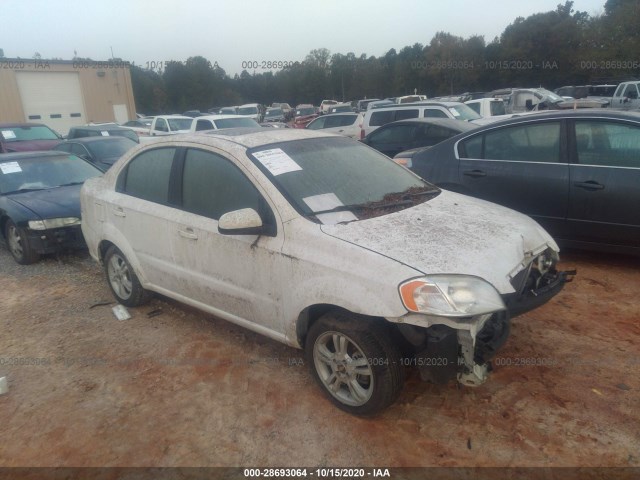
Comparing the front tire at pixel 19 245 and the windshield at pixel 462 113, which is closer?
the front tire at pixel 19 245

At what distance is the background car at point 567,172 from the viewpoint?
4.41 metres

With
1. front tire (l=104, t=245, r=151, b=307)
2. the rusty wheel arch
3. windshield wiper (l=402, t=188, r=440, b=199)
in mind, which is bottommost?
front tire (l=104, t=245, r=151, b=307)

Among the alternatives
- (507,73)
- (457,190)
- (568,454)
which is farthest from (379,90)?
(568,454)

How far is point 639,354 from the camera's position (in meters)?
3.36

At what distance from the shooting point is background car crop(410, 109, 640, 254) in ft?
14.5

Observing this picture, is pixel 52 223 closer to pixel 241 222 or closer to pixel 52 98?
pixel 241 222

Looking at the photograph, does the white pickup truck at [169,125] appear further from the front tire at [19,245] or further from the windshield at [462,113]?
the front tire at [19,245]

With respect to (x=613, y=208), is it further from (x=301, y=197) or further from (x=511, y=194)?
(x=301, y=197)

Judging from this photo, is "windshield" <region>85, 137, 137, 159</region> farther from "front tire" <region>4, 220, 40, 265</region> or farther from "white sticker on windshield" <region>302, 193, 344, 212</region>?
"white sticker on windshield" <region>302, 193, 344, 212</region>

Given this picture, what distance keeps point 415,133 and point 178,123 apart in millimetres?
9847

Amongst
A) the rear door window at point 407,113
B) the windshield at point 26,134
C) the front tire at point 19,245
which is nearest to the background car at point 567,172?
the front tire at point 19,245

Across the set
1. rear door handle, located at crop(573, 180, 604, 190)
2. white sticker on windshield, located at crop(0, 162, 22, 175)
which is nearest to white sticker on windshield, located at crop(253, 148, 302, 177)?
rear door handle, located at crop(573, 180, 604, 190)

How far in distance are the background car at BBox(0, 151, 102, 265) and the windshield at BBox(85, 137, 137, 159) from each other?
3.15 meters

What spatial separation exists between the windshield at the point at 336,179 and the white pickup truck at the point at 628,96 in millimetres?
16607
